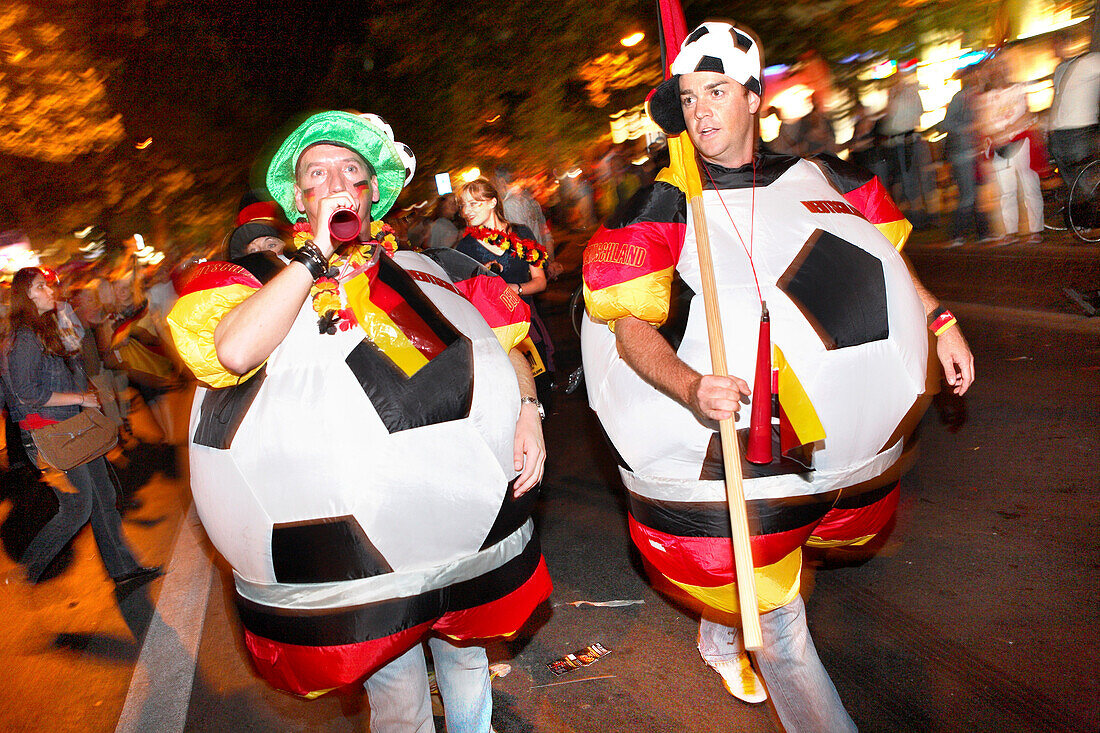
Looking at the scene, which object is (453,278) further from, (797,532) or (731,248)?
(797,532)

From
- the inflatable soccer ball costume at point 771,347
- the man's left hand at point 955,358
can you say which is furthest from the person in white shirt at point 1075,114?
the inflatable soccer ball costume at point 771,347

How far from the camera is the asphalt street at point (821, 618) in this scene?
10.5ft

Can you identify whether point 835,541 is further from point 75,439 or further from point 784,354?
point 75,439

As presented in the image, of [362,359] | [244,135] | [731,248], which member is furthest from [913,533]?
[244,135]

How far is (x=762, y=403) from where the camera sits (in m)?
2.31

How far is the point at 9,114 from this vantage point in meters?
17.8

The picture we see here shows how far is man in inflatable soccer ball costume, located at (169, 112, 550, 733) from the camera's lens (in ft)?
7.24

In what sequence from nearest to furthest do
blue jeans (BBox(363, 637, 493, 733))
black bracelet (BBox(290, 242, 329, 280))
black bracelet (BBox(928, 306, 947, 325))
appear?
black bracelet (BBox(290, 242, 329, 280)) < blue jeans (BBox(363, 637, 493, 733)) < black bracelet (BBox(928, 306, 947, 325))

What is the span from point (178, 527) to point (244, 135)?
800 inches

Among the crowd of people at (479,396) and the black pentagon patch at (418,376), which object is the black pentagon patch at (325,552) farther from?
the black pentagon patch at (418,376)

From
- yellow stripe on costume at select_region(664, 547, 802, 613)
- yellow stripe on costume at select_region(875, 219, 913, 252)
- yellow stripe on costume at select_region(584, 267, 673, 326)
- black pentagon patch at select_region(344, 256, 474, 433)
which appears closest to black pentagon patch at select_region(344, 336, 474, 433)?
black pentagon patch at select_region(344, 256, 474, 433)

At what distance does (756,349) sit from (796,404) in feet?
0.59

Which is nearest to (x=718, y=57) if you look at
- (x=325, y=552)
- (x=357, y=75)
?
(x=325, y=552)

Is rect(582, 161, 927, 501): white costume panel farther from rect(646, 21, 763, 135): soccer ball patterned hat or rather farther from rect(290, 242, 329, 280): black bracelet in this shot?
rect(290, 242, 329, 280): black bracelet
